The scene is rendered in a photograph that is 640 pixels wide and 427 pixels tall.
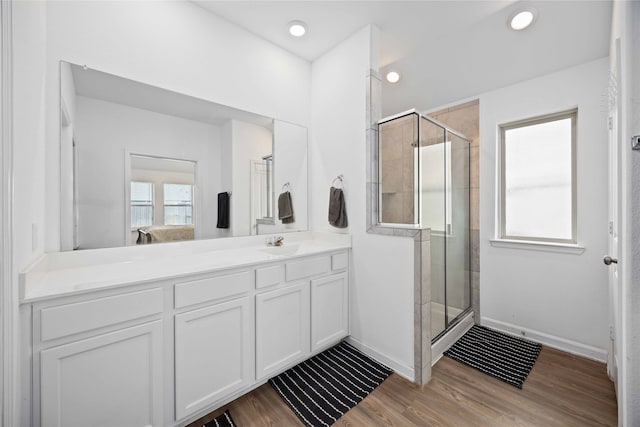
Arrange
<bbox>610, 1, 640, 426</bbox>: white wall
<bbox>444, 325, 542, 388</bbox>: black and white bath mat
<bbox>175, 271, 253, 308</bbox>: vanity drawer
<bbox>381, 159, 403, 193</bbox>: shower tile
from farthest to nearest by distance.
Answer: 1. <bbox>381, 159, 403, 193</bbox>: shower tile
2. <bbox>444, 325, 542, 388</bbox>: black and white bath mat
3. <bbox>175, 271, 253, 308</bbox>: vanity drawer
4. <bbox>610, 1, 640, 426</bbox>: white wall

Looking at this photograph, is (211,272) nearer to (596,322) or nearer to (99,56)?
(99,56)

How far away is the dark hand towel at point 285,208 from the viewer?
246 centimetres

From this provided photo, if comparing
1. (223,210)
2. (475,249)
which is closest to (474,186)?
(475,249)

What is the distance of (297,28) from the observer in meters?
2.20

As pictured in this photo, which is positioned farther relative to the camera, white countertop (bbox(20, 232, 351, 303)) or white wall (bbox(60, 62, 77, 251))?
white wall (bbox(60, 62, 77, 251))

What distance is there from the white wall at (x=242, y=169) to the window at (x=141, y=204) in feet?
1.87

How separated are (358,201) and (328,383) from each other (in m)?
1.39

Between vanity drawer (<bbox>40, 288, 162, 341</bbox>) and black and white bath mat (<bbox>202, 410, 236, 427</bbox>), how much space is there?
0.76 meters

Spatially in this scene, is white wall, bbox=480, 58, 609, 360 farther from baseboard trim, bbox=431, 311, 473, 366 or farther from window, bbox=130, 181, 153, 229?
window, bbox=130, 181, 153, 229

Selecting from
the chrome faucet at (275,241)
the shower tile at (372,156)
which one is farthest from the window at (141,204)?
the shower tile at (372,156)

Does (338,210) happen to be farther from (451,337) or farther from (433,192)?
(451,337)

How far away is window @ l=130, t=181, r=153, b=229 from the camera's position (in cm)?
171

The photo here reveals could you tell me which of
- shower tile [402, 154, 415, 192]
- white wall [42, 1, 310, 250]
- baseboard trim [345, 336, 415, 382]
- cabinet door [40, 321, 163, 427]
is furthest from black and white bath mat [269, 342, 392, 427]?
white wall [42, 1, 310, 250]

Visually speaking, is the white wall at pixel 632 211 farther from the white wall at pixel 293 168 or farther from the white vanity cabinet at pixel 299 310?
the white wall at pixel 293 168
